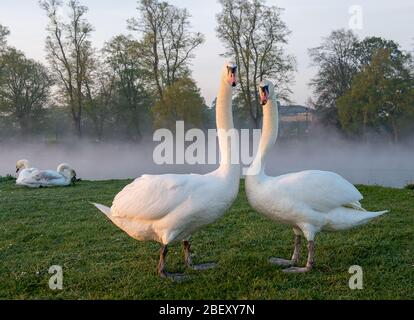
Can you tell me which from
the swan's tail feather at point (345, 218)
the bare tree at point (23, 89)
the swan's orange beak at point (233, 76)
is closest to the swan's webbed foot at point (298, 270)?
the swan's tail feather at point (345, 218)

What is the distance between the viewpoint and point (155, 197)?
460 centimetres

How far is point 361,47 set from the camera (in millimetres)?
23141

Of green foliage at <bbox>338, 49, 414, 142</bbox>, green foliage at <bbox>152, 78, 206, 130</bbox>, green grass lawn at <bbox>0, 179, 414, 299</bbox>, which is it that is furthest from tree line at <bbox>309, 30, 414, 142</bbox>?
green grass lawn at <bbox>0, 179, 414, 299</bbox>

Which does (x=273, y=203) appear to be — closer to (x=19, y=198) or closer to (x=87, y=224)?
(x=87, y=224)

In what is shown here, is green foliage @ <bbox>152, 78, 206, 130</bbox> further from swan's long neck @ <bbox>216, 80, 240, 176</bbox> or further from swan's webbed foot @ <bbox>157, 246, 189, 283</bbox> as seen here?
swan's webbed foot @ <bbox>157, 246, 189, 283</bbox>

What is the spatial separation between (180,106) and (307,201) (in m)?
16.5

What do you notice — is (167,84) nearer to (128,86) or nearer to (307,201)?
(128,86)

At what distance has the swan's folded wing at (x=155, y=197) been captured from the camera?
454 centimetres

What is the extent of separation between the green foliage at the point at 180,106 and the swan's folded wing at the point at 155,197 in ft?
46.8

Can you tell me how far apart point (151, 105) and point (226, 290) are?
2144 cm

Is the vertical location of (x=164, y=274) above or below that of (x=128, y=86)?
below

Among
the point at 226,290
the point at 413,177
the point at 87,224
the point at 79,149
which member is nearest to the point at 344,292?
the point at 226,290

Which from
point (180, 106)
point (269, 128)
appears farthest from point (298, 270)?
point (180, 106)

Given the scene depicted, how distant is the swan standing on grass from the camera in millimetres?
4773
